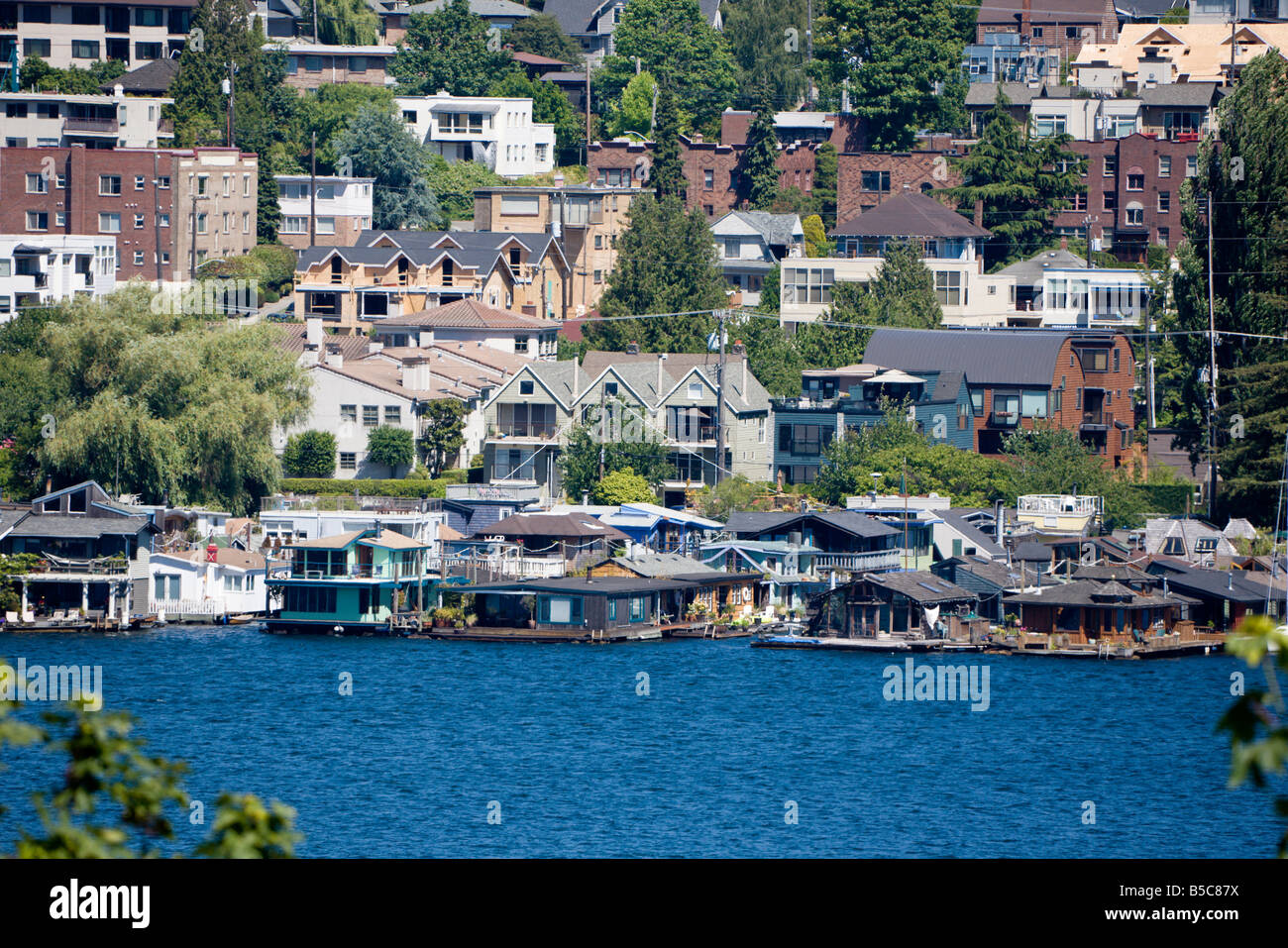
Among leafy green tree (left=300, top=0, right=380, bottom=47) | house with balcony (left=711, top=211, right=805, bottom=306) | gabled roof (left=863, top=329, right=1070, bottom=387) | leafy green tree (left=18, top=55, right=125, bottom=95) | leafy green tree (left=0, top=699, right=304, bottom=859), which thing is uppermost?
leafy green tree (left=300, top=0, right=380, bottom=47)

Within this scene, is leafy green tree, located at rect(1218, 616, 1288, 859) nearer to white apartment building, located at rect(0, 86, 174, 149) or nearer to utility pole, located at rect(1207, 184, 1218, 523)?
utility pole, located at rect(1207, 184, 1218, 523)

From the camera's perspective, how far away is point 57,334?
81.8 m

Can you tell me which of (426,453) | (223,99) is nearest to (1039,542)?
(426,453)

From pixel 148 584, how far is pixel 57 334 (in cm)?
1235

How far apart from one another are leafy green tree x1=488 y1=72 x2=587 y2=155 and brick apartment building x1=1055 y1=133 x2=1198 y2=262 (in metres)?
33.3

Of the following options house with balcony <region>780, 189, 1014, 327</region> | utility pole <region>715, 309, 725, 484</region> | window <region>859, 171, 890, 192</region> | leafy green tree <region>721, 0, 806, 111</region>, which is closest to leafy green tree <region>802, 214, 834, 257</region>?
window <region>859, 171, 890, 192</region>

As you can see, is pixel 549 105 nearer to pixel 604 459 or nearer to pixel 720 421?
pixel 720 421

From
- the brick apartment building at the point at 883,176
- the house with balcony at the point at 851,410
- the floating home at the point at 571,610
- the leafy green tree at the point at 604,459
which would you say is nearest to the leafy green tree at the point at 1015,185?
the brick apartment building at the point at 883,176

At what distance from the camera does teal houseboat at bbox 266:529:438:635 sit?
75.4 metres

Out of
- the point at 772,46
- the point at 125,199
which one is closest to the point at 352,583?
the point at 125,199

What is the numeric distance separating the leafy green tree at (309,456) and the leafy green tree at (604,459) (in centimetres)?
949

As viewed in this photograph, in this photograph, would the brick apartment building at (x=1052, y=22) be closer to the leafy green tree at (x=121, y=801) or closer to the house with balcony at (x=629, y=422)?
the house with balcony at (x=629, y=422)

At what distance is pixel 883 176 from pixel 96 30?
5127cm

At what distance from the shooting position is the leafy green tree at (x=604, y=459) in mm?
86812
